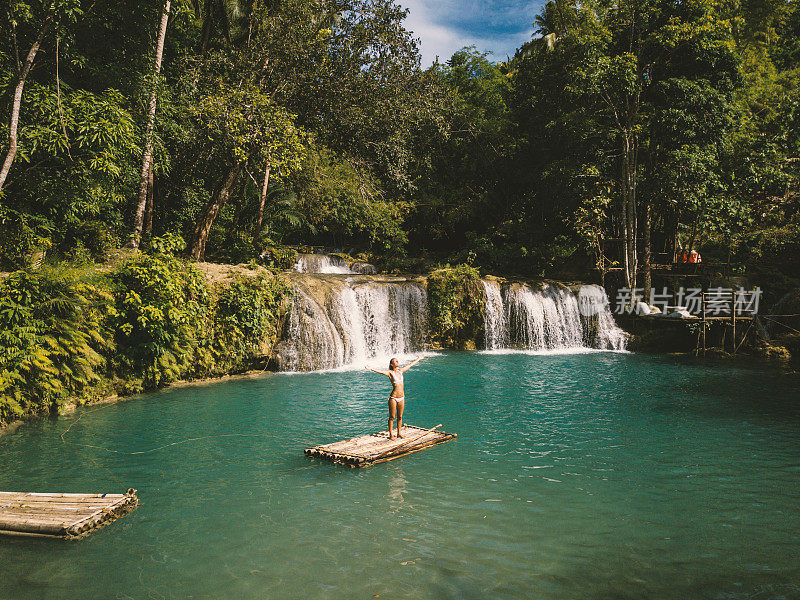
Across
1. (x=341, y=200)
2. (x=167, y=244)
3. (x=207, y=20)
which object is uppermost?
(x=207, y=20)

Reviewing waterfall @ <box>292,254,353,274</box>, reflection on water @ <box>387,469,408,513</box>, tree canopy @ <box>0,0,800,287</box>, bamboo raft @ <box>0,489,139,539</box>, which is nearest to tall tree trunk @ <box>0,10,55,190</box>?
tree canopy @ <box>0,0,800,287</box>

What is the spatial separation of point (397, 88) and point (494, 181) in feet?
46.8

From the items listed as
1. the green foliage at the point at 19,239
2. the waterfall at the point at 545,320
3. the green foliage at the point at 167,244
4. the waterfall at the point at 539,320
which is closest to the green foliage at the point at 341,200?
the waterfall at the point at 545,320

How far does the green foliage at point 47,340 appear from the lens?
29.9ft

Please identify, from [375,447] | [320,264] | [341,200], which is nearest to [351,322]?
[320,264]

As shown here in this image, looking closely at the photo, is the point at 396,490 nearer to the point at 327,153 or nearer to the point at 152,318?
the point at 152,318

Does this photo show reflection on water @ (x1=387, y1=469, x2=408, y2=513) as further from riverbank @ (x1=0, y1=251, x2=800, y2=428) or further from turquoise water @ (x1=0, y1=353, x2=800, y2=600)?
riverbank @ (x1=0, y1=251, x2=800, y2=428)

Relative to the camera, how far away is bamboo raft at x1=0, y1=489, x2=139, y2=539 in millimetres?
5242

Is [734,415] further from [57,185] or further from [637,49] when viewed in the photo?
[637,49]

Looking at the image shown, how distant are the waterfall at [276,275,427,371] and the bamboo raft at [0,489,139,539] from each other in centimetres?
962

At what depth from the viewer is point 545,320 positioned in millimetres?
21547

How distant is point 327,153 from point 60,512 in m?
19.4

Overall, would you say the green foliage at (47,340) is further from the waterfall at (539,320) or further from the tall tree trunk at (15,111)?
the waterfall at (539,320)

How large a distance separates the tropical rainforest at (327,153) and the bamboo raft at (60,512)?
422 cm
